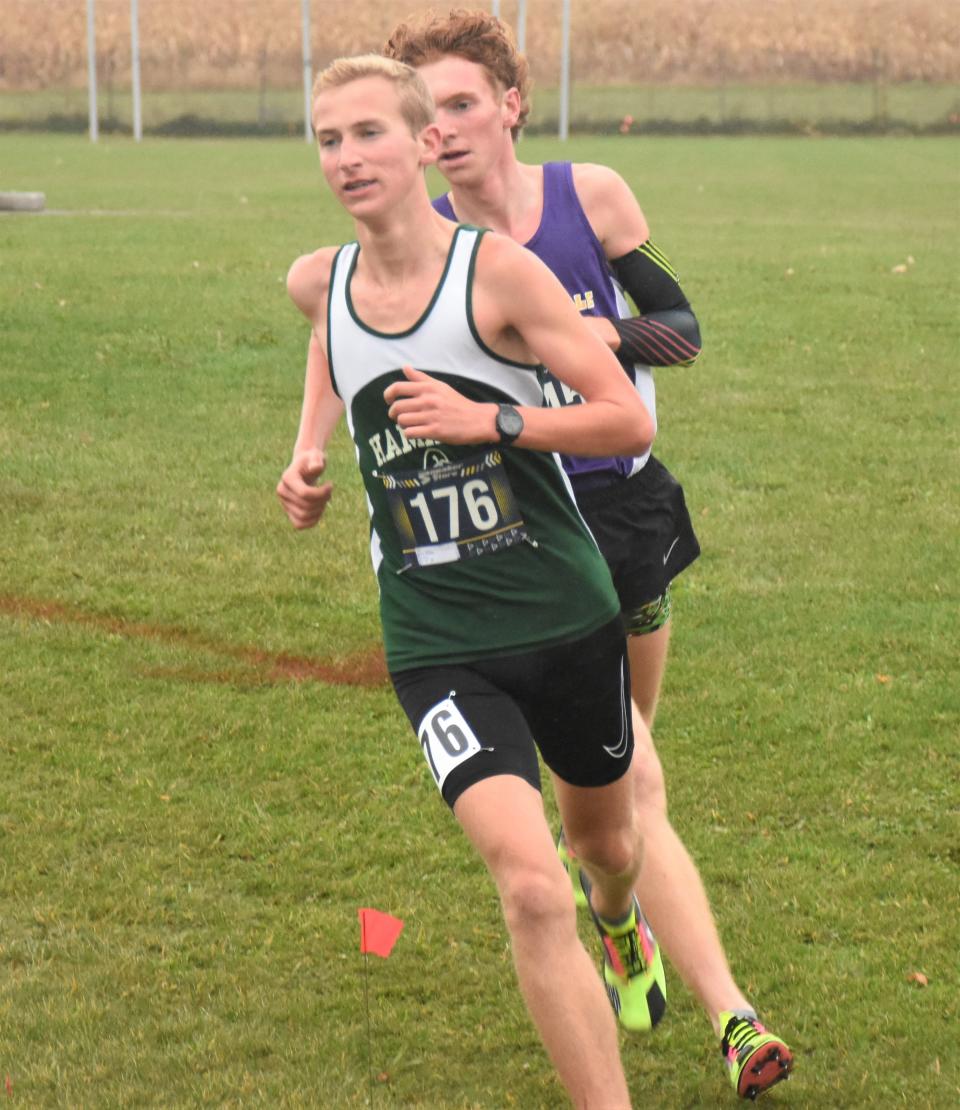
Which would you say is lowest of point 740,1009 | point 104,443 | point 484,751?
point 104,443

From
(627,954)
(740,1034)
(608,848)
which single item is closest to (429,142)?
(608,848)

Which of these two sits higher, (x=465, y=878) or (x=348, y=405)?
(x=348, y=405)

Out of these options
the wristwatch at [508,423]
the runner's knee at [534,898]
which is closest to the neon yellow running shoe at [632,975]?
the runner's knee at [534,898]

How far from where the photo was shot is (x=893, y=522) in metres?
8.90

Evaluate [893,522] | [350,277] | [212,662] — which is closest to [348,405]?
[350,277]

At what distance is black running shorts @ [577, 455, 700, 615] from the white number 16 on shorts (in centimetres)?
90

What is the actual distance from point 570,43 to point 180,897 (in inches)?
2127

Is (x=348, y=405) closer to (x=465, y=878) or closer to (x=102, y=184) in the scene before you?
(x=465, y=878)

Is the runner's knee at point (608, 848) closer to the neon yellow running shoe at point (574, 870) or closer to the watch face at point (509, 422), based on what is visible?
the neon yellow running shoe at point (574, 870)

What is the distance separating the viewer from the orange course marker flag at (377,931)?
3.53 metres

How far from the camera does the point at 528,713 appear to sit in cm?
372

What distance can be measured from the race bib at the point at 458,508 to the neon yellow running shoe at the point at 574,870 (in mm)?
1098

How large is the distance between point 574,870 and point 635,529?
3.63 feet

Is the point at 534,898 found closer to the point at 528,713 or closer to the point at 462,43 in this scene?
the point at 528,713
